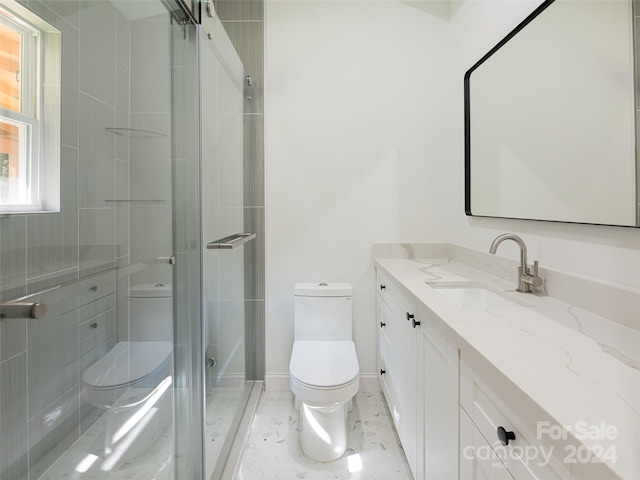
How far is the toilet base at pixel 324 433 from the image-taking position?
65.3 inches

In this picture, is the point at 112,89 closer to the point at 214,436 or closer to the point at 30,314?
the point at 30,314

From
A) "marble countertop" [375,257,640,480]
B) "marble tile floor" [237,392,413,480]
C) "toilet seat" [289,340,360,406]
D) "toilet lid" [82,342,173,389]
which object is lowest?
"marble tile floor" [237,392,413,480]

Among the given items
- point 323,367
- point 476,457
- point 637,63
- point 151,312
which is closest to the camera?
point 476,457

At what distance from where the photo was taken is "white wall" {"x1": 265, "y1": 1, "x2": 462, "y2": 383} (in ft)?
7.42

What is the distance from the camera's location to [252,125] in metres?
2.26

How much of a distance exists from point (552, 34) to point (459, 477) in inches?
62.0

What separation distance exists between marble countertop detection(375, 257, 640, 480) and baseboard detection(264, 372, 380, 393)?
1194 mm

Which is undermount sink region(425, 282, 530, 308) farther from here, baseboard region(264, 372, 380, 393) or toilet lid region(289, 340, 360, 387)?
baseboard region(264, 372, 380, 393)

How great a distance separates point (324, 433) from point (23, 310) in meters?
1.41

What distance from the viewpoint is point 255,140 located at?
2.28 meters

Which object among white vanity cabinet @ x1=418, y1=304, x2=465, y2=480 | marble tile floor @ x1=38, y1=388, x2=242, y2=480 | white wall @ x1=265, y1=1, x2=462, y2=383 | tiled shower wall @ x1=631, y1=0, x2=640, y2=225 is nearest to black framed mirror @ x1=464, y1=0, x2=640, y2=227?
tiled shower wall @ x1=631, y1=0, x2=640, y2=225

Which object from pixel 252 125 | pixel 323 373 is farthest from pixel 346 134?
pixel 323 373

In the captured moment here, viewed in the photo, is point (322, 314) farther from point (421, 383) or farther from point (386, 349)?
point (421, 383)

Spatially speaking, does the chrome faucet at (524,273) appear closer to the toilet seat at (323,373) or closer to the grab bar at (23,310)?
the toilet seat at (323,373)
